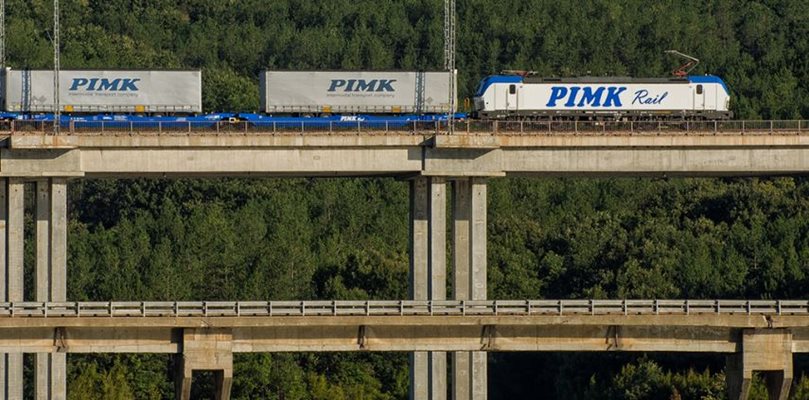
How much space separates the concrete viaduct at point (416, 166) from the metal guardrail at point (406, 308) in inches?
532

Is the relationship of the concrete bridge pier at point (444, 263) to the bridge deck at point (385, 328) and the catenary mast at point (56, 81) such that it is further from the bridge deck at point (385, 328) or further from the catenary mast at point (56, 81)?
the catenary mast at point (56, 81)

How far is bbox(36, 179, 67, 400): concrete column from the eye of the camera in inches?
4678

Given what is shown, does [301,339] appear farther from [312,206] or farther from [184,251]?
[312,206]

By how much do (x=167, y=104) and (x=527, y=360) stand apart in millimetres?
37785

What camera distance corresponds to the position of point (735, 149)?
12262cm

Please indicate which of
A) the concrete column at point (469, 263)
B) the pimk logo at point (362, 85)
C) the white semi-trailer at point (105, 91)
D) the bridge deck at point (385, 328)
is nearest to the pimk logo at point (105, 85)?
the white semi-trailer at point (105, 91)

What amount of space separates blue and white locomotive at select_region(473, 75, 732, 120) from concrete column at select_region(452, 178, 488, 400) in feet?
31.1

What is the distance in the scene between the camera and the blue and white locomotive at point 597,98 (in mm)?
129625

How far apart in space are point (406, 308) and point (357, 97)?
26.9 meters

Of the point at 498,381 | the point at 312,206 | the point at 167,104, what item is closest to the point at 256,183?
the point at 312,206

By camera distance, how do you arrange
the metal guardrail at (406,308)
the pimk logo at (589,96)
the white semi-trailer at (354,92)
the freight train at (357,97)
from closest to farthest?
the metal guardrail at (406,308) → the freight train at (357,97) → the white semi-trailer at (354,92) → the pimk logo at (589,96)

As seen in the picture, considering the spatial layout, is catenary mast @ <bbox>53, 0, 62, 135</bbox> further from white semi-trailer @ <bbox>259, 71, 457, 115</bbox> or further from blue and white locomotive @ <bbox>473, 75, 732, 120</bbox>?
blue and white locomotive @ <bbox>473, 75, 732, 120</bbox>

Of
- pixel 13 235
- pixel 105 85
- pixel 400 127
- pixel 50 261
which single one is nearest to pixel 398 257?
pixel 400 127

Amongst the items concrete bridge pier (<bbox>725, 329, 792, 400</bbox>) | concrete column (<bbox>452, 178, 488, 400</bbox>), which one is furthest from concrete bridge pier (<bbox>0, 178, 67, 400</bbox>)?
concrete bridge pier (<bbox>725, 329, 792, 400</bbox>)
